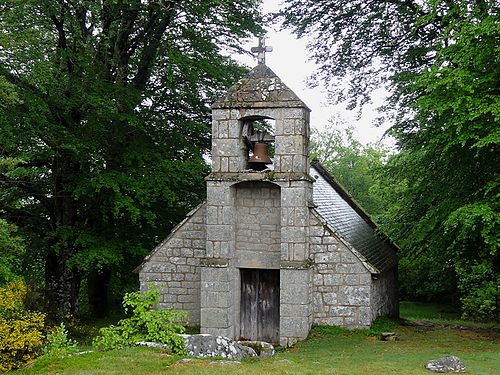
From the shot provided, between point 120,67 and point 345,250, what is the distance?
9962 millimetres

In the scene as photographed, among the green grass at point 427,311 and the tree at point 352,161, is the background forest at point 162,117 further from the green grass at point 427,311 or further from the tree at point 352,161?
the tree at point 352,161

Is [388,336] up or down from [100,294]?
down

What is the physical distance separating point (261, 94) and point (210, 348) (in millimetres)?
6904

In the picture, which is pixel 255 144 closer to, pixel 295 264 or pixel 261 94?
pixel 261 94

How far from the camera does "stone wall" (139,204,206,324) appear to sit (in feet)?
52.1

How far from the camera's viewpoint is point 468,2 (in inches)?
577

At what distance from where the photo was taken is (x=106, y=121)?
60.4ft

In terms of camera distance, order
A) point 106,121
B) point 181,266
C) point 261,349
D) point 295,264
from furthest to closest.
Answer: point 106,121 → point 181,266 → point 295,264 → point 261,349

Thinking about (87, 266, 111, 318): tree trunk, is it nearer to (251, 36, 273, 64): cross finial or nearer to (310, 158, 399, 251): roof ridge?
(310, 158, 399, 251): roof ridge

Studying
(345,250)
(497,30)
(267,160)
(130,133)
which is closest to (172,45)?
(130,133)

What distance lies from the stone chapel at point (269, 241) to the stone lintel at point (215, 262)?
3cm

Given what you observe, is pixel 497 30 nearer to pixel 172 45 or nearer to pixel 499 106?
pixel 499 106

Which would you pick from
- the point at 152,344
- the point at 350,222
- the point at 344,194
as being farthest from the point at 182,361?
the point at 344,194

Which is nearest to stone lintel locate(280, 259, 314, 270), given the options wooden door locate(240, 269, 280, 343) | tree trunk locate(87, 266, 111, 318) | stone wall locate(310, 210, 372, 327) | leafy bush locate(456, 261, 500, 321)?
stone wall locate(310, 210, 372, 327)
